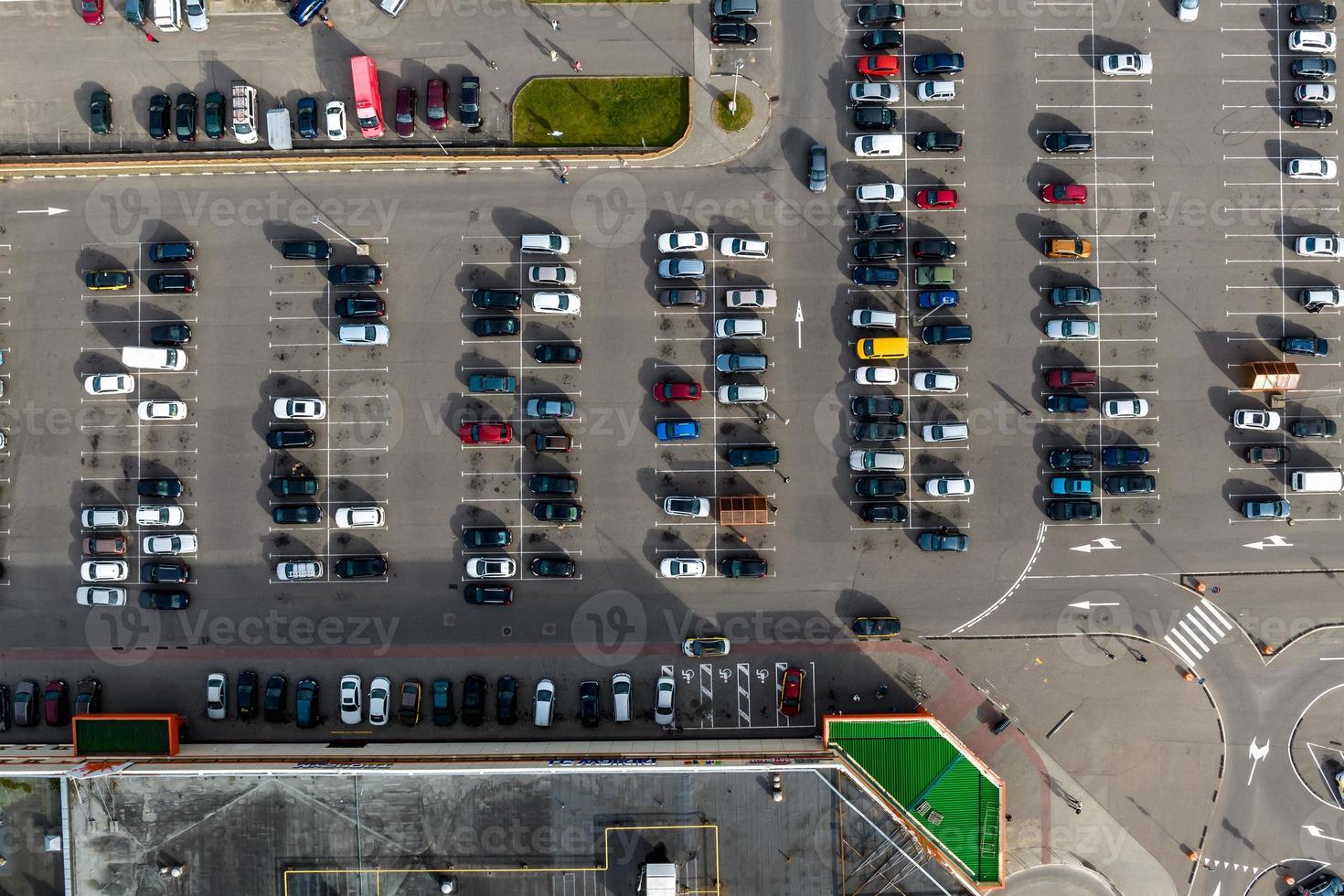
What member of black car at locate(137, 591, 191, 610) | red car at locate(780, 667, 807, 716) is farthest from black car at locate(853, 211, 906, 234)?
black car at locate(137, 591, 191, 610)

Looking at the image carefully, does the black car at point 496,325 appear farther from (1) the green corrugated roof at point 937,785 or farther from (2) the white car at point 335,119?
(1) the green corrugated roof at point 937,785

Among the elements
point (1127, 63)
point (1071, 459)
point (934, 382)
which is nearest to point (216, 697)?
point (934, 382)

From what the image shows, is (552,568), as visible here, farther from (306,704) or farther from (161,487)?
(161,487)

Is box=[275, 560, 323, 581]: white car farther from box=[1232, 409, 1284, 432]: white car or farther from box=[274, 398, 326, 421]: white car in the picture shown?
box=[1232, 409, 1284, 432]: white car

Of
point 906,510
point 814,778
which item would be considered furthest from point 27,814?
point 906,510

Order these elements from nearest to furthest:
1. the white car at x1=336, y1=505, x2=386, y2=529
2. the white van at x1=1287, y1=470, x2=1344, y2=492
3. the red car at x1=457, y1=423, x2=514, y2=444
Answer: the red car at x1=457, y1=423, x2=514, y2=444, the white car at x1=336, y1=505, x2=386, y2=529, the white van at x1=1287, y1=470, x2=1344, y2=492

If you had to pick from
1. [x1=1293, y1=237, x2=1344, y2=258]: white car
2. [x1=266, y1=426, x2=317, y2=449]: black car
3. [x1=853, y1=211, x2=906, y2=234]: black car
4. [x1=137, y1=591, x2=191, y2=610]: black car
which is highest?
[x1=853, y1=211, x2=906, y2=234]: black car

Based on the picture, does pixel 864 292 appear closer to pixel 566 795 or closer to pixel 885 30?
pixel 885 30

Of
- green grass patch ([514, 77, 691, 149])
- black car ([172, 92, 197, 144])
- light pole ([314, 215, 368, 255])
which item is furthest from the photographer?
green grass patch ([514, 77, 691, 149])
